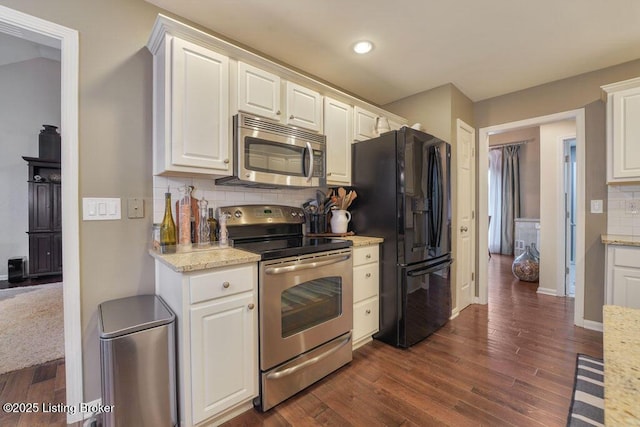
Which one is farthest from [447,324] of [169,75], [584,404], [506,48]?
[169,75]

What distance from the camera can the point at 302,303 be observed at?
1842 mm

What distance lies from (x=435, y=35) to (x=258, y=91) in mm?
1476

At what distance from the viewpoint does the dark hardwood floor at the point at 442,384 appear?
1.57 m

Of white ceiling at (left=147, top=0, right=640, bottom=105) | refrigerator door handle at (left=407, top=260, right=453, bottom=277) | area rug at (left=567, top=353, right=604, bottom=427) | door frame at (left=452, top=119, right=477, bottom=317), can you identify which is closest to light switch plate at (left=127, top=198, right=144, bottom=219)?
white ceiling at (left=147, top=0, right=640, bottom=105)

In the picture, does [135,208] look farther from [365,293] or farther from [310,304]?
[365,293]

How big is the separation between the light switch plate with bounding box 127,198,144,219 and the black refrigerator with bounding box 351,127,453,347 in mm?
1767

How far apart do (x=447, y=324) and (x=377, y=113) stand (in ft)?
7.65

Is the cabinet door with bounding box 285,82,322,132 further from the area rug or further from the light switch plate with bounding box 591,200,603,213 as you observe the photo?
the light switch plate with bounding box 591,200,603,213

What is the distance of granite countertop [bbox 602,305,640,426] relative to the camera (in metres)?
0.41

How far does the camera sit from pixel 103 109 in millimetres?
1662

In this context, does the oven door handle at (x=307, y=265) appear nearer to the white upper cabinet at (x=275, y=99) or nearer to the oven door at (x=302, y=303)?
the oven door at (x=302, y=303)

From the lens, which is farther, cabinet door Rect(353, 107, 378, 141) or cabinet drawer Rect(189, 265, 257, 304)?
cabinet door Rect(353, 107, 378, 141)

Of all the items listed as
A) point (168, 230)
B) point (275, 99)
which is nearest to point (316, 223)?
point (275, 99)

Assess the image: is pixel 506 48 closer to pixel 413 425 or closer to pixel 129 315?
pixel 413 425
